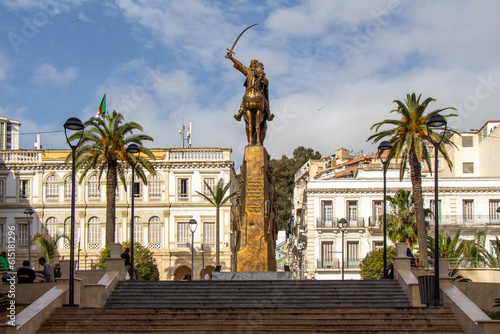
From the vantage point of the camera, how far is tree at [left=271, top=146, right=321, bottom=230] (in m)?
84.6

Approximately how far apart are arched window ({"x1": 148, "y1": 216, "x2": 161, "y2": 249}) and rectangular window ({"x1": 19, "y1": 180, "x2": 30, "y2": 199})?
1100 centimetres

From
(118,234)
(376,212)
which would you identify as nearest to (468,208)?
(376,212)

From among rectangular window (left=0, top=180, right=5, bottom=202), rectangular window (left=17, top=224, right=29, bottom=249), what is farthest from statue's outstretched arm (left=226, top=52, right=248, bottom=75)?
rectangular window (left=0, top=180, right=5, bottom=202)

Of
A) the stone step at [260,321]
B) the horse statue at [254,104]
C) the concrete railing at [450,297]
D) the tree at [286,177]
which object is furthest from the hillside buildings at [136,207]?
the stone step at [260,321]

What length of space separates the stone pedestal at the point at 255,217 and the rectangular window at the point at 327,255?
1145 inches

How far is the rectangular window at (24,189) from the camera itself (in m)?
60.7

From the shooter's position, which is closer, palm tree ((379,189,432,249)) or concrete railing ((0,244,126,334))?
concrete railing ((0,244,126,334))

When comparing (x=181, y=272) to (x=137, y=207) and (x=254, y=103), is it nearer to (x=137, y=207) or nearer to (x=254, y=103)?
(x=137, y=207)

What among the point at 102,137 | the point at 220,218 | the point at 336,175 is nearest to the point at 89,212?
the point at 220,218

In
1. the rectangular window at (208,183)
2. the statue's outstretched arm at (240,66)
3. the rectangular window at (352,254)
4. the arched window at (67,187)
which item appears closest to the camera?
the statue's outstretched arm at (240,66)

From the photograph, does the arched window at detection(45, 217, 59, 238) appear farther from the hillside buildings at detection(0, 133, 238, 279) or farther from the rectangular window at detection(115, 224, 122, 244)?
the rectangular window at detection(115, 224, 122, 244)

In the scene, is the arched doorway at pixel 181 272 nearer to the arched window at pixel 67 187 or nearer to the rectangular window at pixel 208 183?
the rectangular window at pixel 208 183

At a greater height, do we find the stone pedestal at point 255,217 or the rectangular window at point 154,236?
the stone pedestal at point 255,217

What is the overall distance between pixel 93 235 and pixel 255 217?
39.1m
